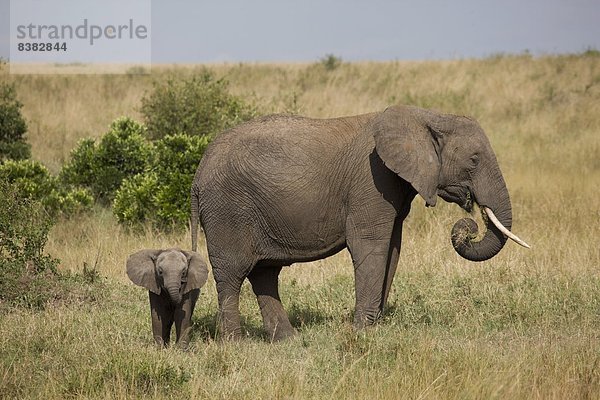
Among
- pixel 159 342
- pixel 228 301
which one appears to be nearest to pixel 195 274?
pixel 159 342

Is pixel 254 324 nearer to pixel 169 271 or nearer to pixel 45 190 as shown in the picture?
pixel 169 271

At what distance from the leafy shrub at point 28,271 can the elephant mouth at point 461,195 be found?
389cm

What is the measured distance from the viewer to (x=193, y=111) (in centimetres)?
1712

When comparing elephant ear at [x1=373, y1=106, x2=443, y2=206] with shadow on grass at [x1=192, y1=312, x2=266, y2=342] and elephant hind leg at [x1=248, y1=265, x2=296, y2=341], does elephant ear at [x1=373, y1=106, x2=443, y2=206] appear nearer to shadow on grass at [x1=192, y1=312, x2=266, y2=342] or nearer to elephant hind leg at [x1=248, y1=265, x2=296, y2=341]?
elephant hind leg at [x1=248, y1=265, x2=296, y2=341]

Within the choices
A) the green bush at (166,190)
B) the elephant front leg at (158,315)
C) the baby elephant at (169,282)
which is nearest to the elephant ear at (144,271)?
the baby elephant at (169,282)

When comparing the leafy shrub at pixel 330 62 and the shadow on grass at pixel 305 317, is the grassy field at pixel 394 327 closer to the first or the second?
the shadow on grass at pixel 305 317

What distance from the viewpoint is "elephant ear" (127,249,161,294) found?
309 inches

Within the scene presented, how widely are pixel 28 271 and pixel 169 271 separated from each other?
9.76 ft

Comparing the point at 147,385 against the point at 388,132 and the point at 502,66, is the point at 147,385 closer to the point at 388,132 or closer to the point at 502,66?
the point at 388,132

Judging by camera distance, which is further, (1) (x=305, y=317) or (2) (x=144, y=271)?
(1) (x=305, y=317)

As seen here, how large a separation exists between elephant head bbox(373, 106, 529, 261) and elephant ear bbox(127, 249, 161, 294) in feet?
6.82

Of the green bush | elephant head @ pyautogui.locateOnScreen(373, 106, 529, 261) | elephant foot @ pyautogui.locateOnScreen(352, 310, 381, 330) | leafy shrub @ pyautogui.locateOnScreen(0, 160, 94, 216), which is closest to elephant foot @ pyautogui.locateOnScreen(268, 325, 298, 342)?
elephant foot @ pyautogui.locateOnScreen(352, 310, 381, 330)

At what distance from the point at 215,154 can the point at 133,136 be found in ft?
23.9

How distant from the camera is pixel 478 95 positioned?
1056 inches
